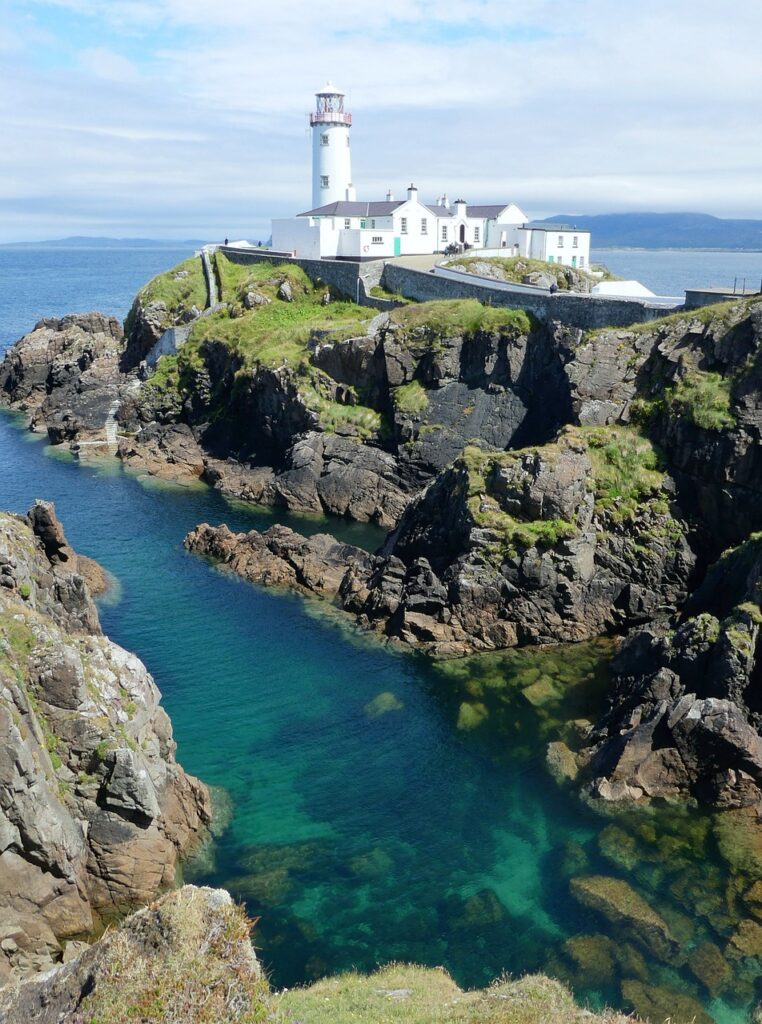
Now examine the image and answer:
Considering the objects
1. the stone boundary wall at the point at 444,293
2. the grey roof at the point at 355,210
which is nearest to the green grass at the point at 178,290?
the stone boundary wall at the point at 444,293

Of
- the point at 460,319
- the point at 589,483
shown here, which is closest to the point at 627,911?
the point at 589,483

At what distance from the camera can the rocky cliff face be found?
2541 centimetres

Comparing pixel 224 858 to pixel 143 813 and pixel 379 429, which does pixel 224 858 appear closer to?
pixel 143 813

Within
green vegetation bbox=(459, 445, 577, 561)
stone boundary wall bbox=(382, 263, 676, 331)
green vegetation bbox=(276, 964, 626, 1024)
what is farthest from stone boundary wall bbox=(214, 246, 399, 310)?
green vegetation bbox=(276, 964, 626, 1024)

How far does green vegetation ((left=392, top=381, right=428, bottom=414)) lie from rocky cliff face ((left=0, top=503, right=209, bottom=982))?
128 feet

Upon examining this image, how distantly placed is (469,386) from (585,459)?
19392 millimetres

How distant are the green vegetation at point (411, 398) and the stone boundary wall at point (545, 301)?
9.13 meters

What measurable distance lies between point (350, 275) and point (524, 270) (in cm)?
1636

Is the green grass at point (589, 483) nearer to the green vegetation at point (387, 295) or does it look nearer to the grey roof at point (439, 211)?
the green vegetation at point (387, 295)

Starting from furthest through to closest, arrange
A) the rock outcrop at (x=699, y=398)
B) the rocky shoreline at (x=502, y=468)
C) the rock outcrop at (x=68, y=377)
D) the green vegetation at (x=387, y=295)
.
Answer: the rock outcrop at (x=68, y=377) < the green vegetation at (x=387, y=295) < the rock outcrop at (x=699, y=398) < the rocky shoreline at (x=502, y=468)

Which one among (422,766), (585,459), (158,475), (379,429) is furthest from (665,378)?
(158,475)

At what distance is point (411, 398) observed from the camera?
68938mm

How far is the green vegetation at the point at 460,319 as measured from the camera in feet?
218

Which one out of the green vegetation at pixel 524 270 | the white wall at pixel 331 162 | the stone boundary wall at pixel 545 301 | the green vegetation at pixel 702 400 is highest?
the white wall at pixel 331 162
